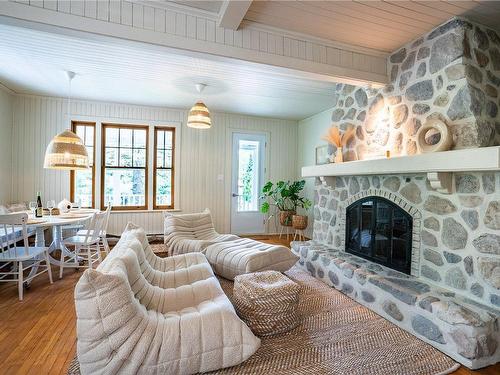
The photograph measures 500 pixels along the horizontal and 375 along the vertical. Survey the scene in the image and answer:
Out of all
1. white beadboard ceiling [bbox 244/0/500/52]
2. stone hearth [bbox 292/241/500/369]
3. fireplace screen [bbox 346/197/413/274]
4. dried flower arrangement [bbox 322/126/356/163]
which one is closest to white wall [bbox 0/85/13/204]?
white beadboard ceiling [bbox 244/0/500/52]

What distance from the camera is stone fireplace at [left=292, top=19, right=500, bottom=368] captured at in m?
2.01

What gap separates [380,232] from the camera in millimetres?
3029

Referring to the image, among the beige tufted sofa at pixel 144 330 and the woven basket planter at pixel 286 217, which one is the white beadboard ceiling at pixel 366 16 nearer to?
the beige tufted sofa at pixel 144 330

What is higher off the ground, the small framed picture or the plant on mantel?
the small framed picture

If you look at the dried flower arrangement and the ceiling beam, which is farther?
the dried flower arrangement

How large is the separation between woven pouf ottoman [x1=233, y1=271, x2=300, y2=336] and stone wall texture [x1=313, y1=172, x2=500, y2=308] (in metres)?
1.34

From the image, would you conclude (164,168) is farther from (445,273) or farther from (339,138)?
(445,273)

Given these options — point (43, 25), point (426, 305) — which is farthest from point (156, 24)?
point (426, 305)

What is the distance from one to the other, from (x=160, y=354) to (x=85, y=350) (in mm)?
385

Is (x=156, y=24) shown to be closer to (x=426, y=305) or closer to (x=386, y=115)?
(x=386, y=115)

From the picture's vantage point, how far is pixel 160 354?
1468 millimetres

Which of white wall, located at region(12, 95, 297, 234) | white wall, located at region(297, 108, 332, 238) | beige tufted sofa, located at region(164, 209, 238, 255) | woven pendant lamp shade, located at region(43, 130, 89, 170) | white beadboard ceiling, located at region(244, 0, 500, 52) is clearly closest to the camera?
white beadboard ceiling, located at region(244, 0, 500, 52)

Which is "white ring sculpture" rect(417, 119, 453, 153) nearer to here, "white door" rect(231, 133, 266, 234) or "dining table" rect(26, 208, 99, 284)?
"white door" rect(231, 133, 266, 234)

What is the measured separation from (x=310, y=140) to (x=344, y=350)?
451 cm
